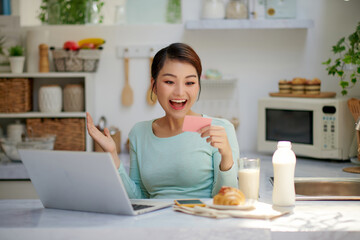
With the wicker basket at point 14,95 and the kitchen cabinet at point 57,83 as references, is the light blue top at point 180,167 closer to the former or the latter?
the kitchen cabinet at point 57,83

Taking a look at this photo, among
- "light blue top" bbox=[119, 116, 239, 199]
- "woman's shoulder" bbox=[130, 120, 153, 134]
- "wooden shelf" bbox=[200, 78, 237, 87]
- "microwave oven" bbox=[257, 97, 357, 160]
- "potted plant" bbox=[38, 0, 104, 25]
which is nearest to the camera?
"light blue top" bbox=[119, 116, 239, 199]

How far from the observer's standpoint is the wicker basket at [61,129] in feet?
11.0

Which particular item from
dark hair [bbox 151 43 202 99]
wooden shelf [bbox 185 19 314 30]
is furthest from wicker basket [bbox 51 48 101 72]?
dark hair [bbox 151 43 202 99]

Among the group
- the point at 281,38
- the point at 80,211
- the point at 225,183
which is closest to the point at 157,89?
the point at 225,183

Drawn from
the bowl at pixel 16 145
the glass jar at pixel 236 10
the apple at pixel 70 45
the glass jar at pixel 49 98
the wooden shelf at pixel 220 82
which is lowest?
the bowl at pixel 16 145

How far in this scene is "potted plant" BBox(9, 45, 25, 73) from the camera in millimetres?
3361

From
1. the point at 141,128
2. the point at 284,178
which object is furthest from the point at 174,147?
the point at 284,178

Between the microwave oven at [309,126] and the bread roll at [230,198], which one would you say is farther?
the microwave oven at [309,126]

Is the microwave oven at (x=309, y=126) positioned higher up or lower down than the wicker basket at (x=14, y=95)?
lower down

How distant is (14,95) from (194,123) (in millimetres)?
2152

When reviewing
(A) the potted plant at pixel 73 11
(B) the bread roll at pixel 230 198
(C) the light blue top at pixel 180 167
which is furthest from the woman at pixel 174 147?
(A) the potted plant at pixel 73 11

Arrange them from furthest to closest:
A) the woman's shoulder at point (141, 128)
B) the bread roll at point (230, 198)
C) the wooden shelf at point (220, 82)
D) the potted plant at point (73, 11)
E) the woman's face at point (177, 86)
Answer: the potted plant at point (73, 11) → the wooden shelf at point (220, 82) → the woman's shoulder at point (141, 128) → the woman's face at point (177, 86) → the bread roll at point (230, 198)

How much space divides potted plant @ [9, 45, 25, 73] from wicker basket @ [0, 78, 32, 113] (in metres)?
0.07

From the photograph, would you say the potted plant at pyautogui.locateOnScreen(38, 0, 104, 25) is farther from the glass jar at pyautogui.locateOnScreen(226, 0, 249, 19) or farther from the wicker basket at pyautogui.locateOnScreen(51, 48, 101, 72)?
the glass jar at pyautogui.locateOnScreen(226, 0, 249, 19)
